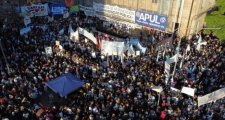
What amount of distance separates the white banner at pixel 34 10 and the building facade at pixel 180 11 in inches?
348

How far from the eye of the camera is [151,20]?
3128cm

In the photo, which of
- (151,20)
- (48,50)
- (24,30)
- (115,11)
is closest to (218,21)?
(151,20)

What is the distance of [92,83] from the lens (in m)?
22.8

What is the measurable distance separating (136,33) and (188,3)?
632cm

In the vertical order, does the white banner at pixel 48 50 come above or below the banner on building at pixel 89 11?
below

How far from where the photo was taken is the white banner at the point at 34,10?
109 feet

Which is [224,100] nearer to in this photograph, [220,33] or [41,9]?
[220,33]

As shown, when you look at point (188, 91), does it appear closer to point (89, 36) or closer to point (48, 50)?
point (89, 36)

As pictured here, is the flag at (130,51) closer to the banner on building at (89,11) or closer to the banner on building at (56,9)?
the banner on building at (89,11)

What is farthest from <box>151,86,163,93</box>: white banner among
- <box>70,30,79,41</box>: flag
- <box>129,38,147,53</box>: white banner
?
<box>70,30,79,41</box>: flag

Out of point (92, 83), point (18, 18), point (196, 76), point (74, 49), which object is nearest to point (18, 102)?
point (92, 83)

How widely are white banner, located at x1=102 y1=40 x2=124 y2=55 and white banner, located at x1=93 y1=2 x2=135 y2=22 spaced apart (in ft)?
28.4

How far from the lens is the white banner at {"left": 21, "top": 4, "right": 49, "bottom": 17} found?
109ft

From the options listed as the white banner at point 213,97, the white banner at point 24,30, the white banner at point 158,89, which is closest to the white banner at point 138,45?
the white banner at point 158,89
